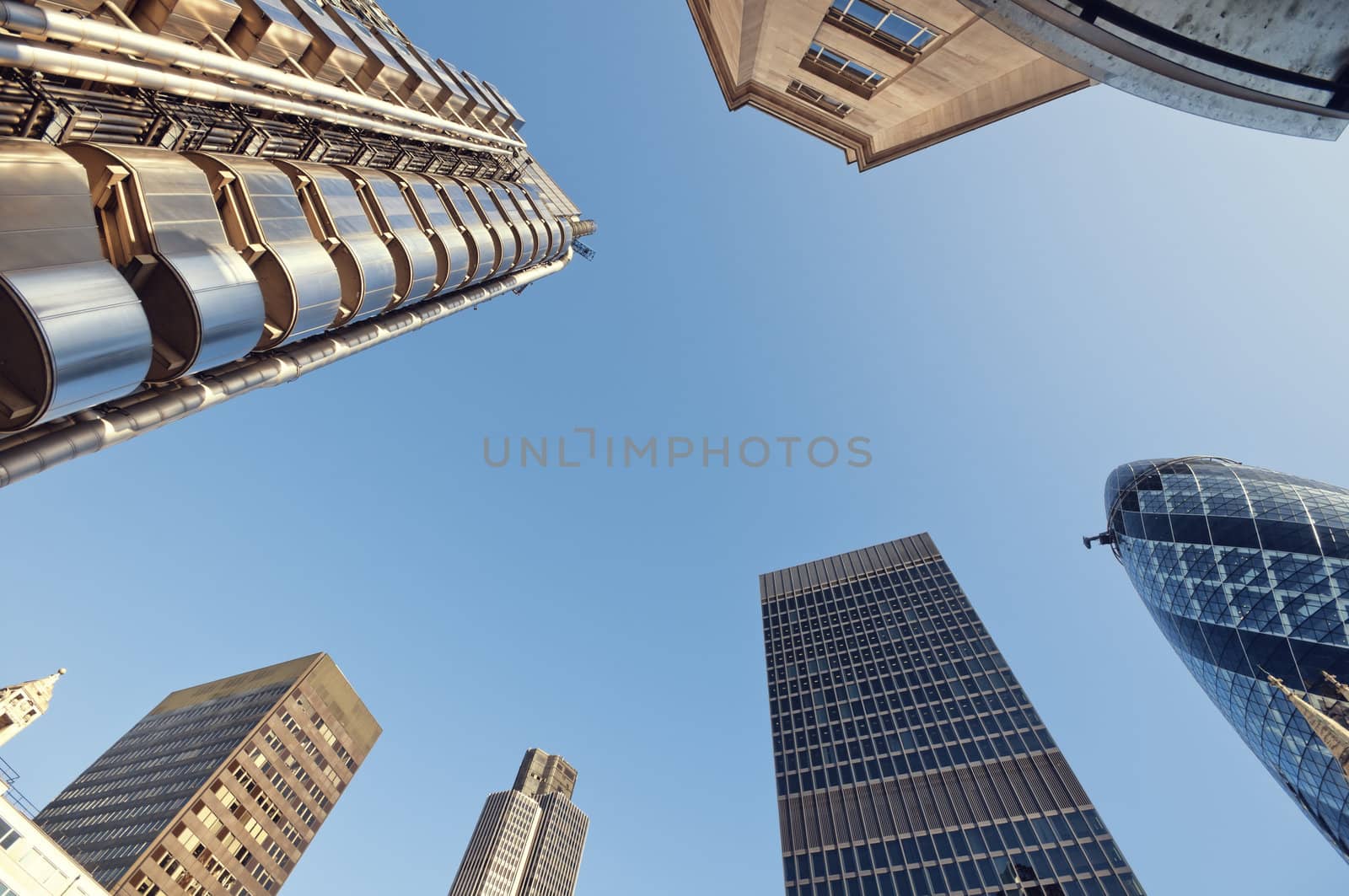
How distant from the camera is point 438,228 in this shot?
25141 mm

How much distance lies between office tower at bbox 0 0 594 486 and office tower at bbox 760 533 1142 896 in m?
69.2

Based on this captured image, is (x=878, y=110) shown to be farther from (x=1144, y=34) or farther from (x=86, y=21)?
(x=86, y=21)

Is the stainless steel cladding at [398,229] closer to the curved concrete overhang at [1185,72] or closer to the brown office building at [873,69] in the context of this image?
the brown office building at [873,69]

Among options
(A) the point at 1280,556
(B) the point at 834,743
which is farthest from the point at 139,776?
(A) the point at 1280,556

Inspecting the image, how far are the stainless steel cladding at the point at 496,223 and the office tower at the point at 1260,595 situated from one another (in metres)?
90.0

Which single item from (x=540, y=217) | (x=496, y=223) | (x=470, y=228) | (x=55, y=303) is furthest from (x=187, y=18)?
(x=540, y=217)

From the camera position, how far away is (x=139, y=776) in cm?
8069

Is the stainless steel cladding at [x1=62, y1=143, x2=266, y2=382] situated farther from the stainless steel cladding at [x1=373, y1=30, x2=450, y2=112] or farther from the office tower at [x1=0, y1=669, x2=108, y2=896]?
the office tower at [x1=0, y1=669, x2=108, y2=896]

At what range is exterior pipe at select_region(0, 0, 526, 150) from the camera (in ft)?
31.2

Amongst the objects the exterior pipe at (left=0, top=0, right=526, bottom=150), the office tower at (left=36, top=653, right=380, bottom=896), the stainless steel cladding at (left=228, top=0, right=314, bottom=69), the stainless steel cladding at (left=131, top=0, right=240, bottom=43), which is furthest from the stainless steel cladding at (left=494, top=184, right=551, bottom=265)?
the office tower at (left=36, top=653, right=380, bottom=896)

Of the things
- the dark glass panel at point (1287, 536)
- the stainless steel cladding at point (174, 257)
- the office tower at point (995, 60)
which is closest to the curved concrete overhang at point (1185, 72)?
the office tower at point (995, 60)

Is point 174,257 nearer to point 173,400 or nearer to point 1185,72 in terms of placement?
point 173,400

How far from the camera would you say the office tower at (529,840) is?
144 meters

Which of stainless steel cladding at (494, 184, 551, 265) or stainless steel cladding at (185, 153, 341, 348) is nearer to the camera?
stainless steel cladding at (185, 153, 341, 348)
